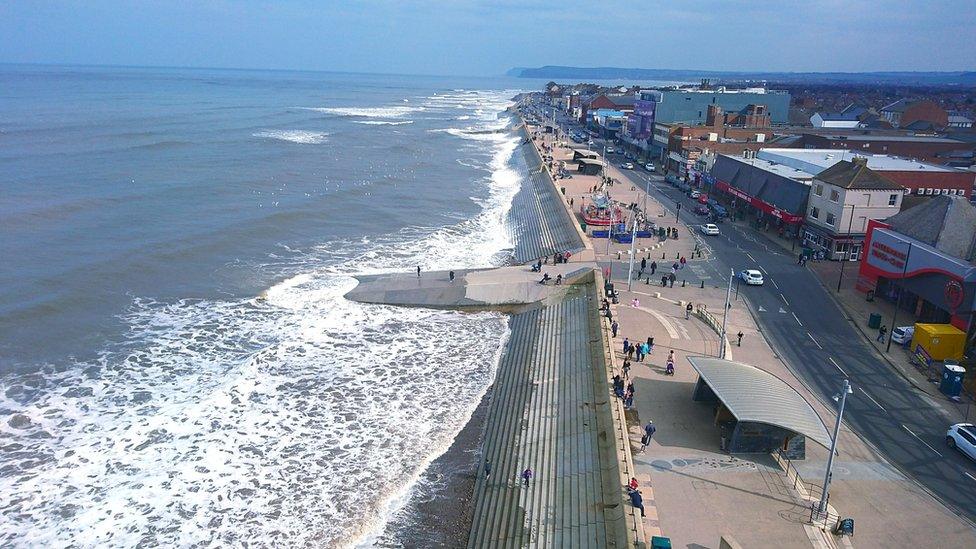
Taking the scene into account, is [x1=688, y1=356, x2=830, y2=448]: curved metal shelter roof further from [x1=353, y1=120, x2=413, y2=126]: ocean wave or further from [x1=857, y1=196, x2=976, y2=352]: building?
[x1=353, y1=120, x2=413, y2=126]: ocean wave

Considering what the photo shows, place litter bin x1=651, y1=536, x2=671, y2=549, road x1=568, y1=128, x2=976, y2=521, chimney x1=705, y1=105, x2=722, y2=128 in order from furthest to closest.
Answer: chimney x1=705, y1=105, x2=722, y2=128 < road x1=568, y1=128, x2=976, y2=521 < litter bin x1=651, y1=536, x2=671, y2=549

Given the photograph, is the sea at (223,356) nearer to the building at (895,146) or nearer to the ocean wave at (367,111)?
the building at (895,146)

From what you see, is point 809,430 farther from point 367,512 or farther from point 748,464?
point 367,512

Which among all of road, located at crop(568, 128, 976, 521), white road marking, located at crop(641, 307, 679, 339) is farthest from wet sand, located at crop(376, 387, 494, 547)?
road, located at crop(568, 128, 976, 521)

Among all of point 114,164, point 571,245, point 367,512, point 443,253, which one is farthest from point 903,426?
point 114,164

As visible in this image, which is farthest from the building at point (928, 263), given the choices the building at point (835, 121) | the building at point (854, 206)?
the building at point (835, 121)
